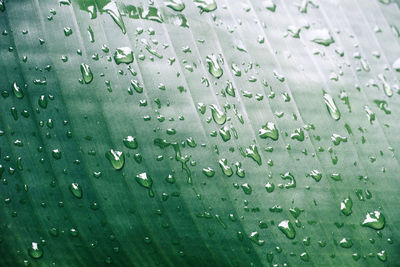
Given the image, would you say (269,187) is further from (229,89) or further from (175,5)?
(175,5)

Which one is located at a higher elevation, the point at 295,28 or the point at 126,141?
the point at 295,28

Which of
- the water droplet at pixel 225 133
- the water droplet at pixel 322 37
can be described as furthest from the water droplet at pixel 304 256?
the water droplet at pixel 322 37

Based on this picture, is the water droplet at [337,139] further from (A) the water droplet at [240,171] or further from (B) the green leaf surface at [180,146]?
(A) the water droplet at [240,171]

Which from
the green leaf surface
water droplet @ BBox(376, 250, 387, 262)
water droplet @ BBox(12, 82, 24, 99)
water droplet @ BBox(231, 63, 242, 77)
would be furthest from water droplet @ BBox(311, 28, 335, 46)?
water droplet @ BBox(12, 82, 24, 99)

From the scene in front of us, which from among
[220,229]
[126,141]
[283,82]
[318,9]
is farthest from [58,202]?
[318,9]

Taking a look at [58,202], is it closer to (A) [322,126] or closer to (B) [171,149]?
(B) [171,149]

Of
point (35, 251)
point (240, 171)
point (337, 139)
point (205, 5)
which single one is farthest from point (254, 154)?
point (35, 251)
